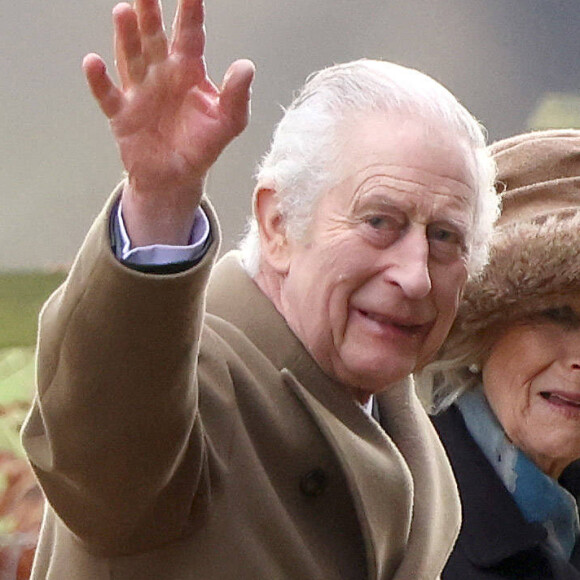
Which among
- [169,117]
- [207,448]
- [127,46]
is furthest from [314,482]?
[127,46]

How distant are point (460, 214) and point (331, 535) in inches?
20.8

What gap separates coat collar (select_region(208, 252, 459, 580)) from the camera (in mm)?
1896

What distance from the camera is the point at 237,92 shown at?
4.89ft

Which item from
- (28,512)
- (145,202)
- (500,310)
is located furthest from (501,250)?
(145,202)

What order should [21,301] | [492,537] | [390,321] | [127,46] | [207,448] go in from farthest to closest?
[21,301] → [492,537] → [390,321] → [207,448] → [127,46]

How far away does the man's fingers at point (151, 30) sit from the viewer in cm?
142

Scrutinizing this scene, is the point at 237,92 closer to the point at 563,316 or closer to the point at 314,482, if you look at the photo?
the point at 314,482

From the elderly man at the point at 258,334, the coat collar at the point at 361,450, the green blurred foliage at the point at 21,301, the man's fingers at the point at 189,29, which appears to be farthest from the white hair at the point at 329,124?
the green blurred foliage at the point at 21,301

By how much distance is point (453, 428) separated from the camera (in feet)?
9.35

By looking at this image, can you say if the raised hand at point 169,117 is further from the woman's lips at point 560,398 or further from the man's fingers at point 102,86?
the woman's lips at point 560,398

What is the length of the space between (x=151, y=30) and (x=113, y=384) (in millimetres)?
408

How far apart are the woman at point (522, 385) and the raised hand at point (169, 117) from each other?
1.37 metres

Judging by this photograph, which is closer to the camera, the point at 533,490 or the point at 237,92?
the point at 237,92

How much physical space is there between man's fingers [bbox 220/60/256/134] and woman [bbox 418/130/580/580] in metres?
1.36
